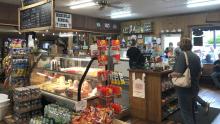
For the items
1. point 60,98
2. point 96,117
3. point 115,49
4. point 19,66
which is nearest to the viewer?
point 96,117

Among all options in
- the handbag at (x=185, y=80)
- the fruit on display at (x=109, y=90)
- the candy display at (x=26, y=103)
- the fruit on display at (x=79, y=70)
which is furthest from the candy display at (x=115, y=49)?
the handbag at (x=185, y=80)

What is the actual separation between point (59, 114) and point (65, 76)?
0.96 metres

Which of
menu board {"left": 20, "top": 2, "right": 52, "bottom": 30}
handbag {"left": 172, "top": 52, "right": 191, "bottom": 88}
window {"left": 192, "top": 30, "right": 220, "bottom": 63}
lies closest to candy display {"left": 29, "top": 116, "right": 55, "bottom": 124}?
menu board {"left": 20, "top": 2, "right": 52, "bottom": 30}

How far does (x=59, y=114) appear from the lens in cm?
262

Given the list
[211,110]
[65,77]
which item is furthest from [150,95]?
[65,77]

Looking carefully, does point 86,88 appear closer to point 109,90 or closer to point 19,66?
point 109,90

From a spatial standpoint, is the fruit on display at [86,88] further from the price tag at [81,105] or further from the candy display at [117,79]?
the candy display at [117,79]

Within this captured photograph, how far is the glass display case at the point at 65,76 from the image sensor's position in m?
2.88

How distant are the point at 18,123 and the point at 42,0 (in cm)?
201

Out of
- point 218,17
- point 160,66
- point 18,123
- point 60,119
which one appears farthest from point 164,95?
point 218,17

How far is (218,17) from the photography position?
820 centimetres

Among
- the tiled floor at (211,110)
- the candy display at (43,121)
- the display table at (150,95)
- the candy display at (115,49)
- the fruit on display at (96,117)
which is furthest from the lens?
the tiled floor at (211,110)

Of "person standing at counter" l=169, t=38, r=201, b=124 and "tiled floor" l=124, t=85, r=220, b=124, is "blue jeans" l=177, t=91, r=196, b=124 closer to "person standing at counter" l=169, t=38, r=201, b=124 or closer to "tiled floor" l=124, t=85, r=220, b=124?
"person standing at counter" l=169, t=38, r=201, b=124

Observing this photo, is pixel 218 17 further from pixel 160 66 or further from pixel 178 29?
pixel 160 66
